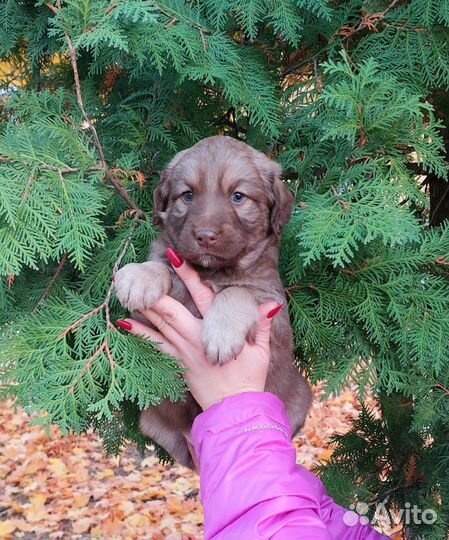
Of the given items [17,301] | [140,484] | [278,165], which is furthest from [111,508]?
[278,165]

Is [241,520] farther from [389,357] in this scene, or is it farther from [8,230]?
[8,230]

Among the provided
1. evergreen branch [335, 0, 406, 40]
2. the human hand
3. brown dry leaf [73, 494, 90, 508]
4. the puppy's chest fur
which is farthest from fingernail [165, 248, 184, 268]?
brown dry leaf [73, 494, 90, 508]

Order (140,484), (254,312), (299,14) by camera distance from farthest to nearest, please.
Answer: (140,484)
(299,14)
(254,312)

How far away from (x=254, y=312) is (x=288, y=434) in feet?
1.72

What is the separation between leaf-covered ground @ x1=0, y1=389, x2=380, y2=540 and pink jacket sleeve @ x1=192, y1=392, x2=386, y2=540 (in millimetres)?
3859

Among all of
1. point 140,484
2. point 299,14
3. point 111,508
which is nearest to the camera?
point 299,14

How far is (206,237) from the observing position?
253 centimetres

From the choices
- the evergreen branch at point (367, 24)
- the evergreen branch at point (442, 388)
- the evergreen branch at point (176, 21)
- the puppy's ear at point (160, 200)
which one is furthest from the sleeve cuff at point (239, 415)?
the evergreen branch at point (367, 24)

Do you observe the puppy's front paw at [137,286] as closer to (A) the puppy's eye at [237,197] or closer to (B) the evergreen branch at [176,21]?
(A) the puppy's eye at [237,197]

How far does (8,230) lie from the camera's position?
218 cm

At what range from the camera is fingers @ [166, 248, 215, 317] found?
2666mm

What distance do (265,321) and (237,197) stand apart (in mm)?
584

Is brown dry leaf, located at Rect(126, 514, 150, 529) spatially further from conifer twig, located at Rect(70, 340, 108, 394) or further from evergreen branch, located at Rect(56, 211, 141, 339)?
conifer twig, located at Rect(70, 340, 108, 394)

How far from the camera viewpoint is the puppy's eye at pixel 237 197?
2.83 meters
